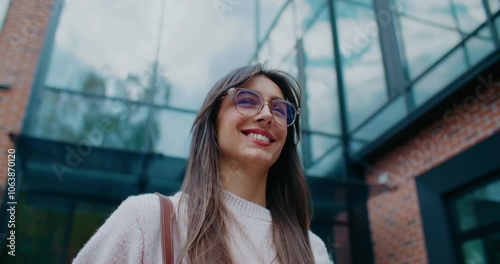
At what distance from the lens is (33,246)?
15.5 ft

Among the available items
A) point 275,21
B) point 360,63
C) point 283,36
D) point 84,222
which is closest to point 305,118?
point 360,63

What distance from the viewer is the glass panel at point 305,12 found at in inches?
283

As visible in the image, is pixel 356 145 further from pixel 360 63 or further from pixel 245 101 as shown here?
pixel 245 101

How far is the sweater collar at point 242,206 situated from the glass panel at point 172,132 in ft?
14.2

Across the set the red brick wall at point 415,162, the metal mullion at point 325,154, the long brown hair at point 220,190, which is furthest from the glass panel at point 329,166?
the long brown hair at point 220,190

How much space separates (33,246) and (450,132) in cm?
490

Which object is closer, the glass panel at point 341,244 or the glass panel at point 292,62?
the glass panel at point 341,244

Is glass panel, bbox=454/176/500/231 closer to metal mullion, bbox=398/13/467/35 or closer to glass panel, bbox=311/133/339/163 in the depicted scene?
metal mullion, bbox=398/13/467/35

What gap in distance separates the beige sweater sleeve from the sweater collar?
0.96 feet

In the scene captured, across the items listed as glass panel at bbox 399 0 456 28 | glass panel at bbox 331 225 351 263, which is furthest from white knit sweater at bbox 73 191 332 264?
glass panel at bbox 331 225 351 263

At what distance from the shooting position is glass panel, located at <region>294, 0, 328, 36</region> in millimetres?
7188

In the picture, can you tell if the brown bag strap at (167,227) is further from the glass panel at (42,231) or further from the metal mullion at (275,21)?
the metal mullion at (275,21)

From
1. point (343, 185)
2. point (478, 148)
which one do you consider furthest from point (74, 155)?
point (478, 148)

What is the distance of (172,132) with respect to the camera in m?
5.83
